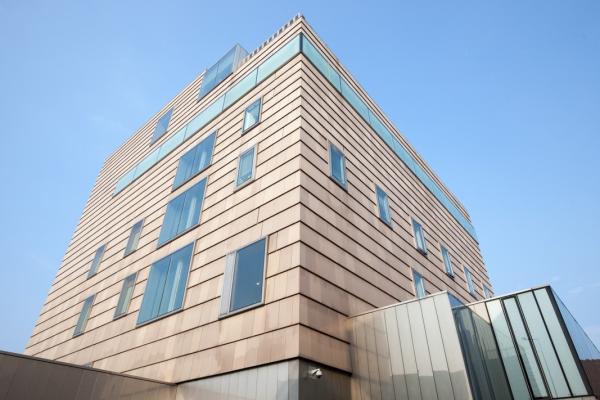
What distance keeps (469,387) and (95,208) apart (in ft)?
87.6

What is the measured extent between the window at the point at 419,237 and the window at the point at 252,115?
9.82 metres

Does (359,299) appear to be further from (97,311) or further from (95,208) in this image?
(95,208)

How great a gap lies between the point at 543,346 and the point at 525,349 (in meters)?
0.43

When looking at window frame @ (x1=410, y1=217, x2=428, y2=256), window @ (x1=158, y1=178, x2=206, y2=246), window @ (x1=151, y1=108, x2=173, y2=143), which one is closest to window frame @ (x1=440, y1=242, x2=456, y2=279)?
window frame @ (x1=410, y1=217, x2=428, y2=256)

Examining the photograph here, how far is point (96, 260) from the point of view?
21875 millimetres

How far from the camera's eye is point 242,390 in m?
9.60

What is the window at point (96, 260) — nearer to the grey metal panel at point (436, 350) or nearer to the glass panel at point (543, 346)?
the grey metal panel at point (436, 350)

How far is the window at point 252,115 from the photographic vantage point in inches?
634

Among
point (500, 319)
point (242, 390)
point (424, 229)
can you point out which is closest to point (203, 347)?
point (242, 390)

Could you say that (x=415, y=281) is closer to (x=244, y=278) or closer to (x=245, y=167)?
(x=244, y=278)

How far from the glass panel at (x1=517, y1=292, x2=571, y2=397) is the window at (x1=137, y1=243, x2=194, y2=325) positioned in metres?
10.9

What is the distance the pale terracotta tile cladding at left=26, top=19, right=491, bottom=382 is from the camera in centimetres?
1035

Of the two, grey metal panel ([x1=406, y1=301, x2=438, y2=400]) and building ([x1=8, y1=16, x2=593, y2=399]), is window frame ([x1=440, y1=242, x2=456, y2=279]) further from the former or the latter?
grey metal panel ([x1=406, y1=301, x2=438, y2=400])

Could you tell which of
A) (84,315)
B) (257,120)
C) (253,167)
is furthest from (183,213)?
(84,315)
